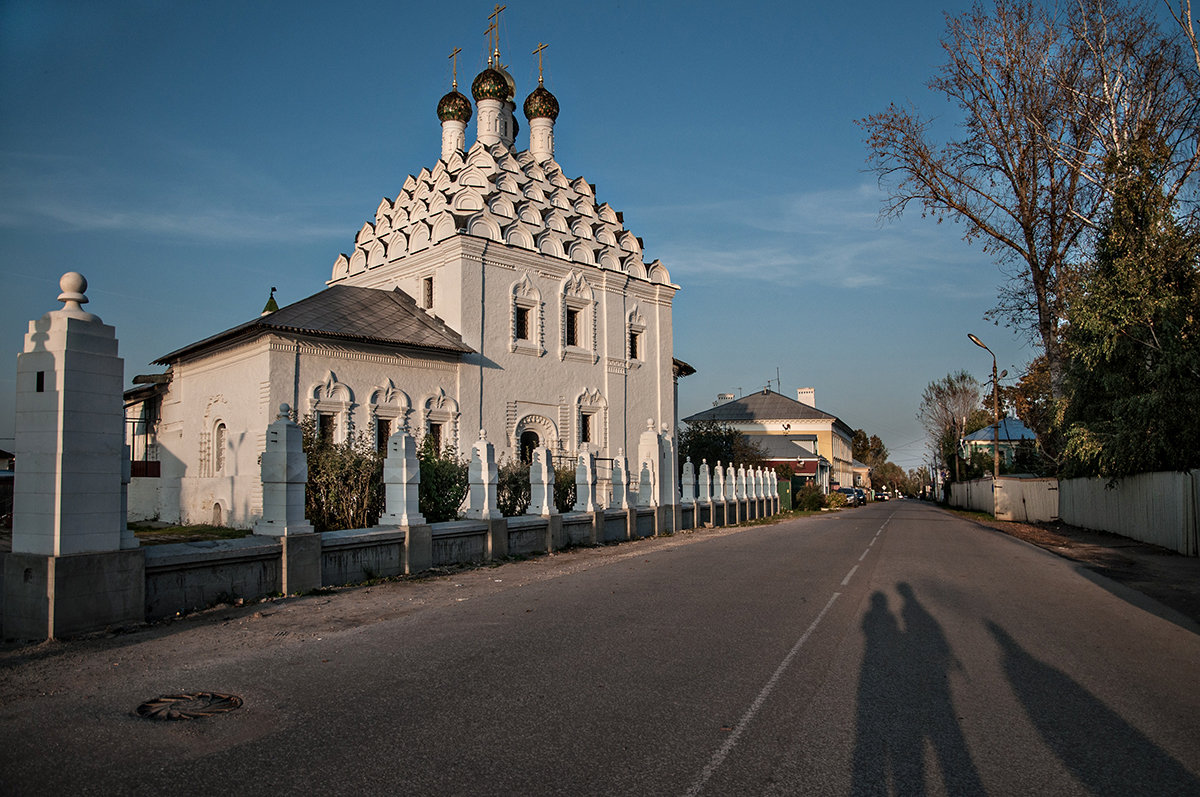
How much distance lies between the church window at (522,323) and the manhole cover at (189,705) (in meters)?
23.7

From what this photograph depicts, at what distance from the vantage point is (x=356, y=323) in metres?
24.1

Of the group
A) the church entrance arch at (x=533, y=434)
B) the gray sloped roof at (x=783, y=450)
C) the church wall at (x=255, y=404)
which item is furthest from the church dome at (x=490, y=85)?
the gray sloped roof at (x=783, y=450)

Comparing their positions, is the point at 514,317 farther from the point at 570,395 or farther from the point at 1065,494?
the point at 1065,494

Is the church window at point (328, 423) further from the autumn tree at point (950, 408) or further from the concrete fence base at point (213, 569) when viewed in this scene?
the autumn tree at point (950, 408)

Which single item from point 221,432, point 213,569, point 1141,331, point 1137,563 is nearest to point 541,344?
point 221,432

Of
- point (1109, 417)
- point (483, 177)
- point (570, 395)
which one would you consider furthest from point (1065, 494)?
point (483, 177)

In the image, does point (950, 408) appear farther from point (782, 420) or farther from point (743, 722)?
point (743, 722)

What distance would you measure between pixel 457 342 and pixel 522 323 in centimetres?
366

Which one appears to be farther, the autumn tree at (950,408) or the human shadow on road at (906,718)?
the autumn tree at (950,408)

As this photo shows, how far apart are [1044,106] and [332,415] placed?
21.4 meters

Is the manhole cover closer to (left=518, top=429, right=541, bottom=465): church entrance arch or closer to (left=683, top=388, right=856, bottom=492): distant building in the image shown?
(left=518, top=429, right=541, bottom=465): church entrance arch

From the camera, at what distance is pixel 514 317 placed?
28.3 metres

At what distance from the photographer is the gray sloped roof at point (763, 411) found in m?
76.1

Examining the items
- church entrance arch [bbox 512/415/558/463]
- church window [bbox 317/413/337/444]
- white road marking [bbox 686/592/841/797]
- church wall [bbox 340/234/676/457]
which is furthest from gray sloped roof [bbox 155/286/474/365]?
white road marking [bbox 686/592/841/797]
